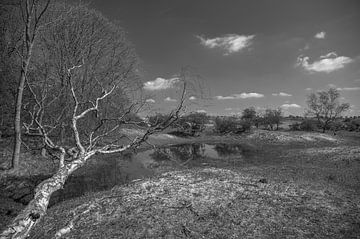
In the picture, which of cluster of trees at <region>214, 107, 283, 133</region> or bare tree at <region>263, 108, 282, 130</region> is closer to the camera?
cluster of trees at <region>214, 107, 283, 133</region>

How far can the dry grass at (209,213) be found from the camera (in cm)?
905

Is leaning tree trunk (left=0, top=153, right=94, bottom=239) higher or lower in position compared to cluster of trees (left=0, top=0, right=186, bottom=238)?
lower

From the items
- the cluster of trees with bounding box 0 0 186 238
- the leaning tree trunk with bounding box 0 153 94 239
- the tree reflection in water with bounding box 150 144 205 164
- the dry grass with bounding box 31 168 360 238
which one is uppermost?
the cluster of trees with bounding box 0 0 186 238

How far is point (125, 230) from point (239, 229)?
4086 mm

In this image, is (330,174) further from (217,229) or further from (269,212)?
(217,229)

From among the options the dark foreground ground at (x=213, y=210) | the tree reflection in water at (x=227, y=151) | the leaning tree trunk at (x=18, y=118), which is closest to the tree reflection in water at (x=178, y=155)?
the tree reflection in water at (x=227, y=151)

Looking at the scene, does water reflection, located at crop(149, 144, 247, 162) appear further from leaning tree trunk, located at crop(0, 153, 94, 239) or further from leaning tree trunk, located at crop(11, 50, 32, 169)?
leaning tree trunk, located at crop(0, 153, 94, 239)

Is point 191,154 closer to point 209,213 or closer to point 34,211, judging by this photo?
point 209,213

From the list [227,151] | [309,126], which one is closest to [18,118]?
[227,151]

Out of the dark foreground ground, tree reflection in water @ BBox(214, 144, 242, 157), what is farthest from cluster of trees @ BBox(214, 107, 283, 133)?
the dark foreground ground

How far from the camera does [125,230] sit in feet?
30.5

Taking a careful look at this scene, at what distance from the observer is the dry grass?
9.05 metres

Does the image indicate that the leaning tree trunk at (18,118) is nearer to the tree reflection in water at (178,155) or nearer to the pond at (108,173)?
the pond at (108,173)

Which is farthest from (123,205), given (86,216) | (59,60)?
(59,60)
